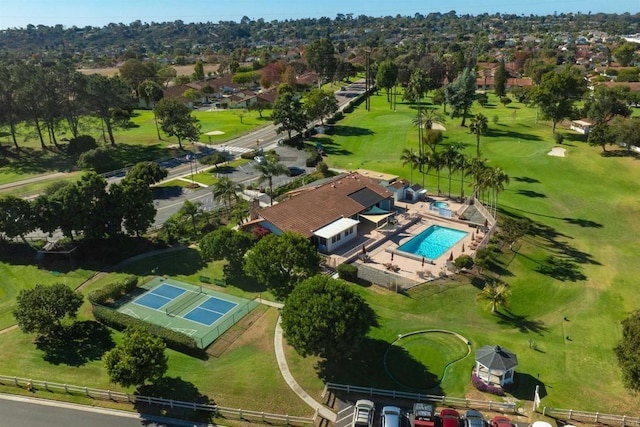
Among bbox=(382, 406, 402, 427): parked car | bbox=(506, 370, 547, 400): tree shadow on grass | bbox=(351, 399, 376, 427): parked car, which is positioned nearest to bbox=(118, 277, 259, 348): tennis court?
bbox=(351, 399, 376, 427): parked car

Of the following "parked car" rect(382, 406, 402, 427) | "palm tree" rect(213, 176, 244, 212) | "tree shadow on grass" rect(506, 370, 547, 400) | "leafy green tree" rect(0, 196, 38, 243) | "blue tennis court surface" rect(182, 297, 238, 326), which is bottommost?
"tree shadow on grass" rect(506, 370, 547, 400)

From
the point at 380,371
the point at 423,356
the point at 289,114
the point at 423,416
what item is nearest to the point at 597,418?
the point at 423,416

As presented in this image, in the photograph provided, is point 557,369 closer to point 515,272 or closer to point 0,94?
point 515,272

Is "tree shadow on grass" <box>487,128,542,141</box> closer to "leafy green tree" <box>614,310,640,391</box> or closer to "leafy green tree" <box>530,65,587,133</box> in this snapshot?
"leafy green tree" <box>530,65,587,133</box>

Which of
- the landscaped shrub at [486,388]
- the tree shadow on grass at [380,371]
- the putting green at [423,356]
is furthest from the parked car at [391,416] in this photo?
the landscaped shrub at [486,388]

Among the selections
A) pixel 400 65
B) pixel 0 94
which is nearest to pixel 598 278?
pixel 0 94

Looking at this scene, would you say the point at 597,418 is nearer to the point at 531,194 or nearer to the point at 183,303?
the point at 183,303

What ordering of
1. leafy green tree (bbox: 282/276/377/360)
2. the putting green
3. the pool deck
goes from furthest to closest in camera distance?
the pool deck → the putting green → leafy green tree (bbox: 282/276/377/360)
